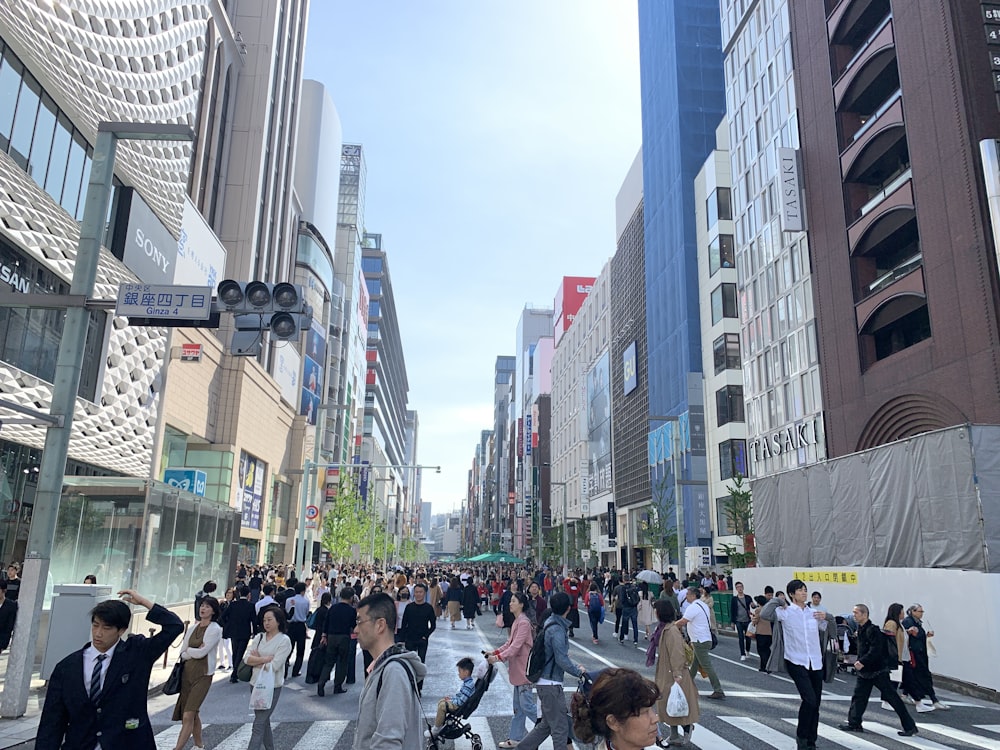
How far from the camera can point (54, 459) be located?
11.0 meters

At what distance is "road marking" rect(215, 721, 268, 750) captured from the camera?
8.41 meters

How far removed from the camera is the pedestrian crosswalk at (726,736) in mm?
8656

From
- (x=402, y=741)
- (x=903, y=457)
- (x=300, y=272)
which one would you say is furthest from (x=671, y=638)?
(x=300, y=272)

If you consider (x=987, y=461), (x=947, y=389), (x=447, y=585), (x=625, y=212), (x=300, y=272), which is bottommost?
(x=447, y=585)

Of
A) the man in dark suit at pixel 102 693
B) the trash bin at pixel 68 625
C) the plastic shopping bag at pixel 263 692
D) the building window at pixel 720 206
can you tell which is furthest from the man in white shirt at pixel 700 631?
the building window at pixel 720 206

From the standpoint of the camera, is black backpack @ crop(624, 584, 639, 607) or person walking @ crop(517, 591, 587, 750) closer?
person walking @ crop(517, 591, 587, 750)

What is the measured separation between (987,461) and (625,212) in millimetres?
56662

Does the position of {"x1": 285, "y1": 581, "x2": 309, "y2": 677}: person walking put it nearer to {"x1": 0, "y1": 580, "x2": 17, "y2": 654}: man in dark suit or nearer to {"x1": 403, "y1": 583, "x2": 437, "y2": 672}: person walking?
{"x1": 403, "y1": 583, "x2": 437, "y2": 672}: person walking

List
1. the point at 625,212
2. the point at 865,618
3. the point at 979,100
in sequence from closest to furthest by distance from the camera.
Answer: the point at 865,618 < the point at 979,100 < the point at 625,212

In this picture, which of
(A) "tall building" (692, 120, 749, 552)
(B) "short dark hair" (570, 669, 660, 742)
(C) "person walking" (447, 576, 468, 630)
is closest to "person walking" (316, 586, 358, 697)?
(B) "short dark hair" (570, 669, 660, 742)

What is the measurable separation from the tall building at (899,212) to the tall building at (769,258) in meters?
1.11

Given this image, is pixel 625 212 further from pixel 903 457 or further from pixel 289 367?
pixel 903 457

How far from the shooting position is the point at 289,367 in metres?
51.5

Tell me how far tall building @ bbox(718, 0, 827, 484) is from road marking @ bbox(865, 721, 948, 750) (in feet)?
70.3
